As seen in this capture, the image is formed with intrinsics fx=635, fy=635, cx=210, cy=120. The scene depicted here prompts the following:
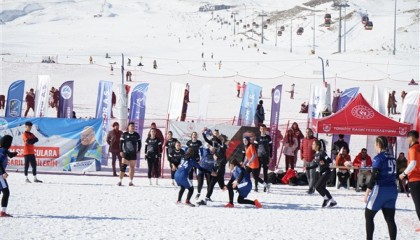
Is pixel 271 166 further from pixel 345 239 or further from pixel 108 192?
pixel 345 239

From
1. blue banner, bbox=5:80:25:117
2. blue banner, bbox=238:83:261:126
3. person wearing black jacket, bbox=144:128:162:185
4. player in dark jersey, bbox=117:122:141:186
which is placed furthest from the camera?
blue banner, bbox=238:83:261:126

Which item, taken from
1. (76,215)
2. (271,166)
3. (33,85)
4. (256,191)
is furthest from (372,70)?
(76,215)

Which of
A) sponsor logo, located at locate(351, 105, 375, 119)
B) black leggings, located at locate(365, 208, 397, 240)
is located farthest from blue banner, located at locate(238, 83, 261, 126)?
black leggings, located at locate(365, 208, 397, 240)

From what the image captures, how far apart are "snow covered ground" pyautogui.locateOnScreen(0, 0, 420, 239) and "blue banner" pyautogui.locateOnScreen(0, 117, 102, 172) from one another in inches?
39.9

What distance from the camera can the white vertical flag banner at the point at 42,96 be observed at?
21562 mm

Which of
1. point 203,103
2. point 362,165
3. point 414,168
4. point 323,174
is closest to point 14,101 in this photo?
point 203,103

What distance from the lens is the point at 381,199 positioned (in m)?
8.27

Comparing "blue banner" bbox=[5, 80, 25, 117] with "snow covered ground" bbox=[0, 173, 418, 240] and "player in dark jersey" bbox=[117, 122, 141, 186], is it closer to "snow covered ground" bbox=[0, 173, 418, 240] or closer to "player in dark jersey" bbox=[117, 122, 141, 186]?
"snow covered ground" bbox=[0, 173, 418, 240]

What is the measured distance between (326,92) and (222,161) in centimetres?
957

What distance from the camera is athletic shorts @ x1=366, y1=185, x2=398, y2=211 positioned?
27.0 ft

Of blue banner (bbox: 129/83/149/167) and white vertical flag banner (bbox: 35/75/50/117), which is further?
white vertical flag banner (bbox: 35/75/50/117)

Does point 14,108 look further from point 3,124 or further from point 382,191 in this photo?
point 382,191

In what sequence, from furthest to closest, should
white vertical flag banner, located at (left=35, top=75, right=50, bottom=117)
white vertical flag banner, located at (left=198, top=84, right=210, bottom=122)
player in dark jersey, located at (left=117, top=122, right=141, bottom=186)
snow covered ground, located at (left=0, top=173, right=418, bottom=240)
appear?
white vertical flag banner, located at (left=198, top=84, right=210, bottom=122)
white vertical flag banner, located at (left=35, top=75, right=50, bottom=117)
player in dark jersey, located at (left=117, top=122, right=141, bottom=186)
snow covered ground, located at (left=0, top=173, right=418, bottom=240)

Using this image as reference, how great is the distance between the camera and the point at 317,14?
554ft
